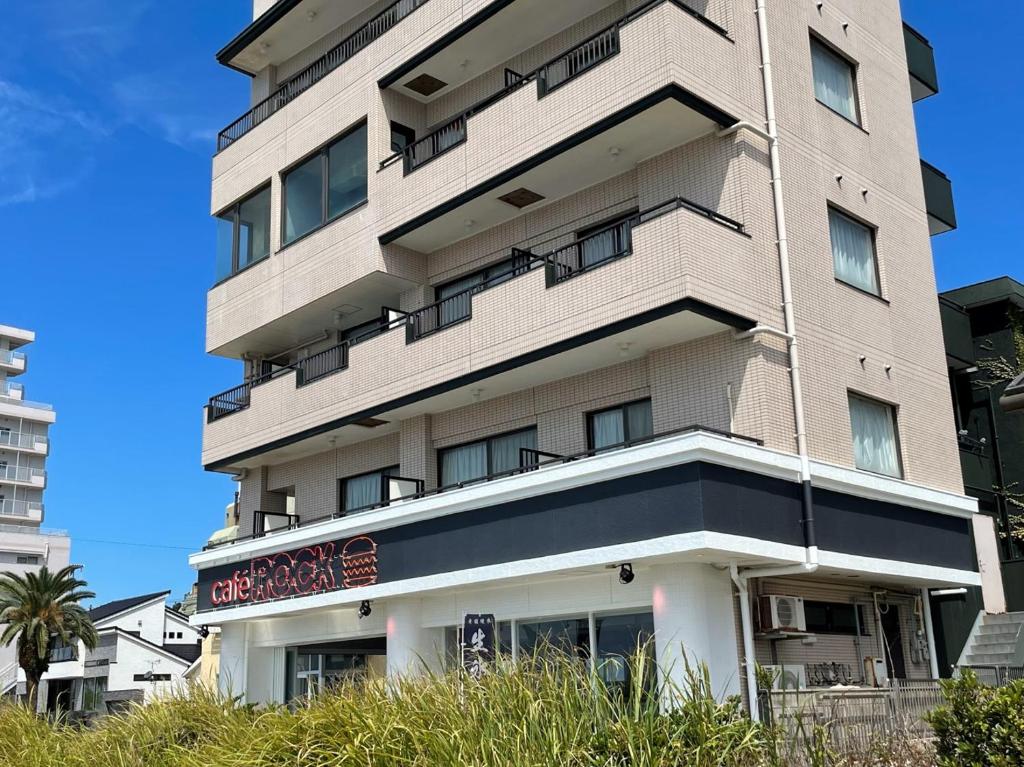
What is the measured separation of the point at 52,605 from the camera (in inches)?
2298

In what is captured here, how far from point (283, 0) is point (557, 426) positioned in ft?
45.2

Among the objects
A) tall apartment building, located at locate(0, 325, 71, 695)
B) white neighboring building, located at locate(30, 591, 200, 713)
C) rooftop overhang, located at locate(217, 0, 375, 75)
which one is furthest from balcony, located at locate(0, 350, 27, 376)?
rooftop overhang, located at locate(217, 0, 375, 75)

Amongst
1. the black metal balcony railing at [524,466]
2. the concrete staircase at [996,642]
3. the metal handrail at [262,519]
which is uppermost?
the metal handrail at [262,519]

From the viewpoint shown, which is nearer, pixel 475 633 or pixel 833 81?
pixel 475 633

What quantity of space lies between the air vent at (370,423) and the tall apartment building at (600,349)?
0.26m

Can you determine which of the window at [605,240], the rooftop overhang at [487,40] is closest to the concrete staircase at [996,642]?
the window at [605,240]

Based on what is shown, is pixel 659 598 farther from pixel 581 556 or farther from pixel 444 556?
pixel 444 556

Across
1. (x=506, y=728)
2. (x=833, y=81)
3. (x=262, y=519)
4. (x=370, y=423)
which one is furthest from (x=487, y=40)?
(x=506, y=728)

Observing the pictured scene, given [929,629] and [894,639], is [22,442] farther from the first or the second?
[929,629]

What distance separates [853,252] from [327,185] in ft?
38.5

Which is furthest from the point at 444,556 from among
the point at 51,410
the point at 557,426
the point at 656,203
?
the point at 51,410

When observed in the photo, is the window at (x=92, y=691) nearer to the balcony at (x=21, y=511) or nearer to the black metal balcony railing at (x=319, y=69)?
the balcony at (x=21, y=511)

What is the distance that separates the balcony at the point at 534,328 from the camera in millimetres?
18219

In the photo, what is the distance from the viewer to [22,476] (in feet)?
327
